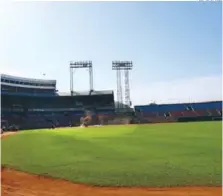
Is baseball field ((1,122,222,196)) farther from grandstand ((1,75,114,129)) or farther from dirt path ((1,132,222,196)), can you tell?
grandstand ((1,75,114,129))

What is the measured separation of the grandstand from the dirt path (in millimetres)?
74897

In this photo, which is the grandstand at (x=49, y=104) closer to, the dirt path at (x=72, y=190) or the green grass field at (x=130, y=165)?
the green grass field at (x=130, y=165)

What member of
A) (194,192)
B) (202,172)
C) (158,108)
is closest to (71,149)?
(202,172)

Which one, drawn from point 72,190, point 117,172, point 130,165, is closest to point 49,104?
point 130,165

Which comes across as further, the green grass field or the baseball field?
the green grass field

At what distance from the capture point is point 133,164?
16.4 meters

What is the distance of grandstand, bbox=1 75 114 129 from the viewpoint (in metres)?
89.4

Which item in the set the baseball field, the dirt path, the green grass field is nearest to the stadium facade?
the green grass field

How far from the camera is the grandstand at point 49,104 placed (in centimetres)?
8938

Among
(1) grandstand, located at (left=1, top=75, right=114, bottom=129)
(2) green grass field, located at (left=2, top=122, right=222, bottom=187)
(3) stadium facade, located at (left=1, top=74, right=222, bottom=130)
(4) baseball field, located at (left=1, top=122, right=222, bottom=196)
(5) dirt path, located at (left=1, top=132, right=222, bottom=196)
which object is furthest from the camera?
(1) grandstand, located at (left=1, top=75, right=114, bottom=129)

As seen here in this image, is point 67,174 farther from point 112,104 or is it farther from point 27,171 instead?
point 112,104

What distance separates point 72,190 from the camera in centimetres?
1212

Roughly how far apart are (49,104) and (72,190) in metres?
86.7

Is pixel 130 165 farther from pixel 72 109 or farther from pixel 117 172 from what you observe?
pixel 72 109
